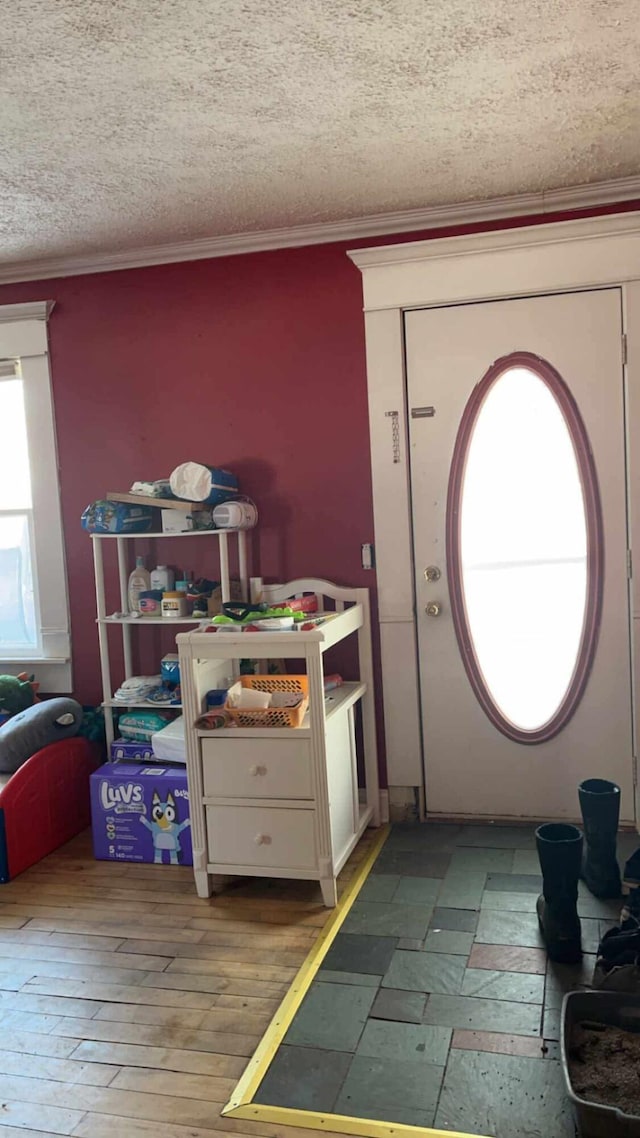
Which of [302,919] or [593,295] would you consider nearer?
[302,919]

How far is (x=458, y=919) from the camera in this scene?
2.64 m

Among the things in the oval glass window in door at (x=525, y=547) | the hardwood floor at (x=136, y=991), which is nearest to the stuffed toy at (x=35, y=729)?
the hardwood floor at (x=136, y=991)

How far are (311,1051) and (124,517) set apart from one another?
205 centimetres

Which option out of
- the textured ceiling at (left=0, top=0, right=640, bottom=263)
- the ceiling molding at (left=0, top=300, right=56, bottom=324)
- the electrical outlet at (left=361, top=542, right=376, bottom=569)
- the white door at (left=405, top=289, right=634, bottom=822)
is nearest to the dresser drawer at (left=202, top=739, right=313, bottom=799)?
the white door at (left=405, top=289, right=634, bottom=822)

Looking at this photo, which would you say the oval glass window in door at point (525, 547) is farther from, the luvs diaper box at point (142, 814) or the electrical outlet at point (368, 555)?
the luvs diaper box at point (142, 814)

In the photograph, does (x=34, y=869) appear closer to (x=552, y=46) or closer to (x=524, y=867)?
(x=524, y=867)

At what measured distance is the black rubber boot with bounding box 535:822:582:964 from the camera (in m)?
2.38

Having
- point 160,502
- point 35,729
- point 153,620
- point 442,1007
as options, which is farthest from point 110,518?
point 442,1007

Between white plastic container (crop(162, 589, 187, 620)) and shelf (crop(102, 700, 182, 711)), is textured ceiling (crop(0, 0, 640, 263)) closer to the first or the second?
white plastic container (crop(162, 589, 187, 620))

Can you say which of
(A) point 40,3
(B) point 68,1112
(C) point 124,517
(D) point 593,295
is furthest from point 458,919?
(A) point 40,3

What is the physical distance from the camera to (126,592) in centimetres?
363

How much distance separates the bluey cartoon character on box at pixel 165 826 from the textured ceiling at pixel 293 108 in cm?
212

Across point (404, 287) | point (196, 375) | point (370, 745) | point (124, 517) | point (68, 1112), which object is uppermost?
point (404, 287)

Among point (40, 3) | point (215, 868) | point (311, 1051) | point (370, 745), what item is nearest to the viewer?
point (40, 3)
